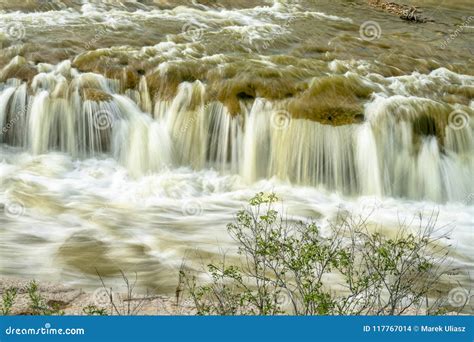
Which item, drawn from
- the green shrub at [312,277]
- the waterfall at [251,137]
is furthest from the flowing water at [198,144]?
the green shrub at [312,277]

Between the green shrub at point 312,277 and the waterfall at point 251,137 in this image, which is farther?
the waterfall at point 251,137

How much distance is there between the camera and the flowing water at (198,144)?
980 centimetres

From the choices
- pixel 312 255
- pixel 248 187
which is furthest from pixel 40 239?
pixel 312 255

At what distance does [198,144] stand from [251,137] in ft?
3.24

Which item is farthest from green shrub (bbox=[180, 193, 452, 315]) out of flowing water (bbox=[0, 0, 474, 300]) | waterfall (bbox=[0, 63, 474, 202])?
waterfall (bbox=[0, 63, 474, 202])

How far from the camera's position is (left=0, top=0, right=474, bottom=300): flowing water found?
980 cm

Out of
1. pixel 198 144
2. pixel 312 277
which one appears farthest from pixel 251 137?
pixel 312 277

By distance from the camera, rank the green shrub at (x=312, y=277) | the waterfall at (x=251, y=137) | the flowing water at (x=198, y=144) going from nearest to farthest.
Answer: the green shrub at (x=312, y=277)
the flowing water at (x=198, y=144)
the waterfall at (x=251, y=137)

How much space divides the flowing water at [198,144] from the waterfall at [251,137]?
3cm

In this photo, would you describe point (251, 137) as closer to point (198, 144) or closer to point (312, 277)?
point (198, 144)

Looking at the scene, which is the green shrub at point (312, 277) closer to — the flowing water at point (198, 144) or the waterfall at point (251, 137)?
the flowing water at point (198, 144)

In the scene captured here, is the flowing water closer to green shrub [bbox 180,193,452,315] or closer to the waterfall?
the waterfall

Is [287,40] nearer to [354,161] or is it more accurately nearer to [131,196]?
[354,161]

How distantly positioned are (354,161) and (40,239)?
5.49 m
